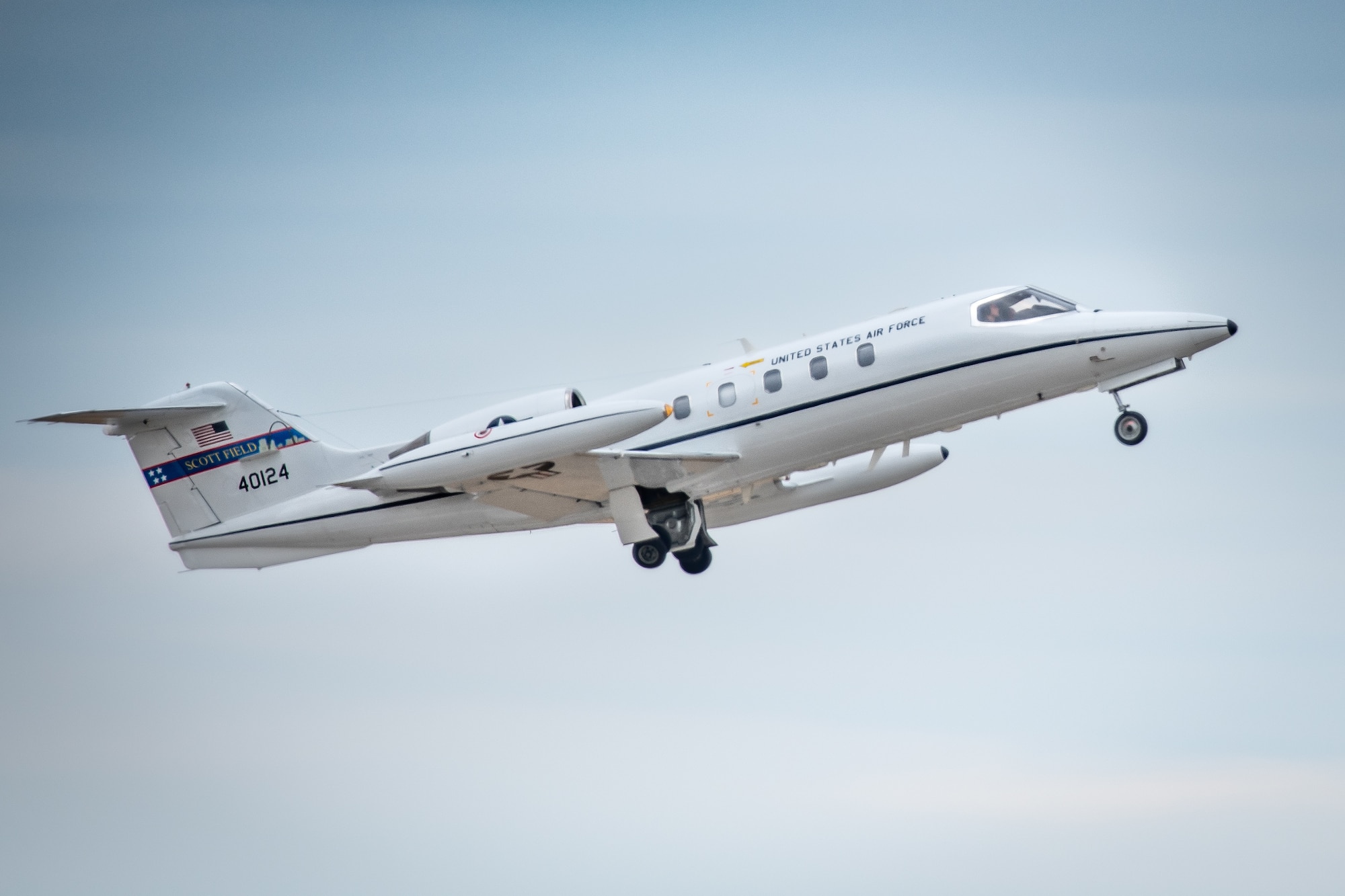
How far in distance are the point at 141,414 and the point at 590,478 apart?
862 centimetres

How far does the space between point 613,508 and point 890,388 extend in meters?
5.35

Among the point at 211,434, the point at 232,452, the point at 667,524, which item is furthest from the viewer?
the point at 211,434

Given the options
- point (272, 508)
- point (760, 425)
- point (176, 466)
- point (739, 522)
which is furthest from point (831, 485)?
point (176, 466)

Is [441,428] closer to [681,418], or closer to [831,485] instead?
[681,418]

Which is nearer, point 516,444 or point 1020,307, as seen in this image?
point 516,444

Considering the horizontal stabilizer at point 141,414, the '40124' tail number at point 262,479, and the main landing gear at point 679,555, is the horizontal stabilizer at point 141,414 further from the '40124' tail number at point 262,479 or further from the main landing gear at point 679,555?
the main landing gear at point 679,555

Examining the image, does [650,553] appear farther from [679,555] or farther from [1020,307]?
[1020,307]

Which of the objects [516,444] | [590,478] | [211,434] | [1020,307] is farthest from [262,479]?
[1020,307]

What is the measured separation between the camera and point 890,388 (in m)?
25.2

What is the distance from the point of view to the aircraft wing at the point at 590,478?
85.5ft

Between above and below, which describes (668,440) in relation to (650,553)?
above

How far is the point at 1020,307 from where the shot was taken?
25344 millimetres

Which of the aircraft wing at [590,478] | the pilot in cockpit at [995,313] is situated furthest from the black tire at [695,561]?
the pilot in cockpit at [995,313]

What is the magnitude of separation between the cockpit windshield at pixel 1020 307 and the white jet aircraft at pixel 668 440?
0.03m
